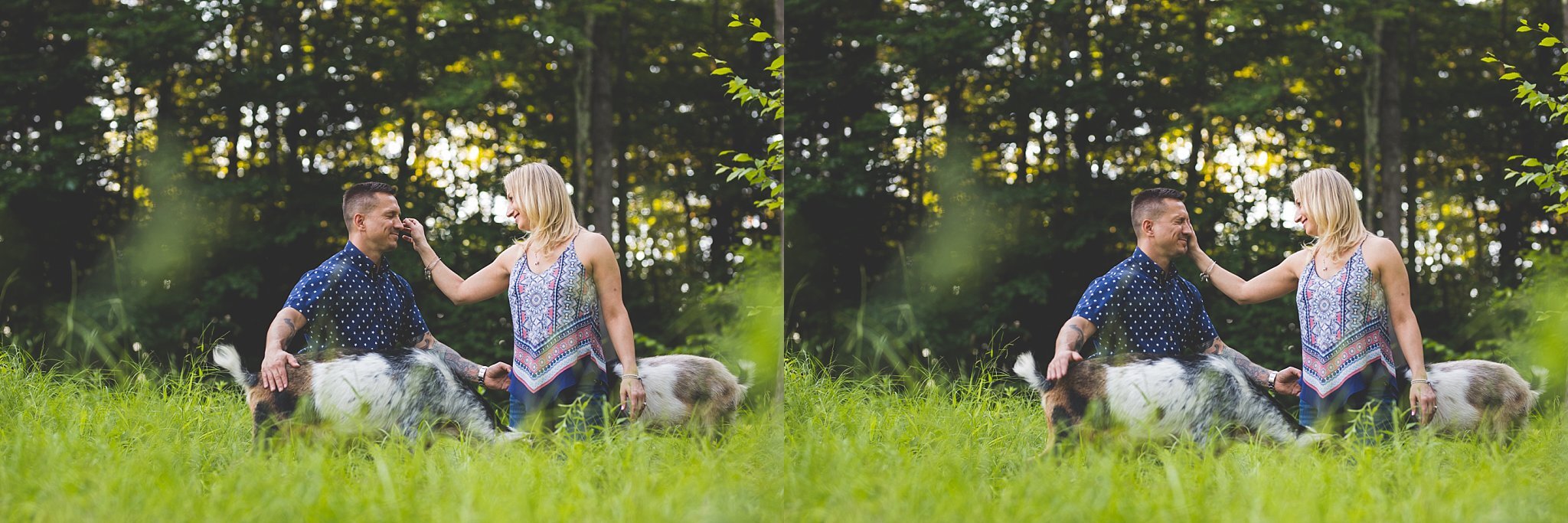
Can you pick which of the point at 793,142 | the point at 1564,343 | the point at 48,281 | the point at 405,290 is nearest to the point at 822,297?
the point at 793,142

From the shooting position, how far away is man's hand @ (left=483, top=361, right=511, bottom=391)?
3929 mm

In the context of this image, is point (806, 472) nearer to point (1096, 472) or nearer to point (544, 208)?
point (1096, 472)

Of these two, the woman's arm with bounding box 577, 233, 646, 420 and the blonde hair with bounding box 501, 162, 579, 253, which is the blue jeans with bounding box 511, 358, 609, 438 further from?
the blonde hair with bounding box 501, 162, 579, 253

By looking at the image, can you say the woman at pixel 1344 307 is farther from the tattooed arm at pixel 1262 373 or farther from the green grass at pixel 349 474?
the green grass at pixel 349 474

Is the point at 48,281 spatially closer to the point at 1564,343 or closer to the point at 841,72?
the point at 841,72

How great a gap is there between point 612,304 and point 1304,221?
268cm

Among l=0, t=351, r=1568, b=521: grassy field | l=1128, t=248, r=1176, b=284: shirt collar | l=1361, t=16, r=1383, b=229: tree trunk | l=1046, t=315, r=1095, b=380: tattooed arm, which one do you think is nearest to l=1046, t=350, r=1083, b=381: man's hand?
l=1046, t=315, r=1095, b=380: tattooed arm

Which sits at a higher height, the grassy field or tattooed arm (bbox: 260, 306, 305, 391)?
tattooed arm (bbox: 260, 306, 305, 391)

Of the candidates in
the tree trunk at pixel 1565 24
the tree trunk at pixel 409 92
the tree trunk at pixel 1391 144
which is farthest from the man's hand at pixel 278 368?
the tree trunk at pixel 1565 24

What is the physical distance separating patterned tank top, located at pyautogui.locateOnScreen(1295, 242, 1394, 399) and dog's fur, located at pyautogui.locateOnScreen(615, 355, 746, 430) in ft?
7.44

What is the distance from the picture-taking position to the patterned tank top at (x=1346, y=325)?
11.9 feet

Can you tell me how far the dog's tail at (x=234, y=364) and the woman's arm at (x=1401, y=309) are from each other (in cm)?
432

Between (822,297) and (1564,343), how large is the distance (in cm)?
333

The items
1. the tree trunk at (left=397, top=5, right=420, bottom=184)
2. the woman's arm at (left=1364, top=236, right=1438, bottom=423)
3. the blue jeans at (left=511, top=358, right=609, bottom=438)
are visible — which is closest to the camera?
the woman's arm at (left=1364, top=236, right=1438, bottom=423)
